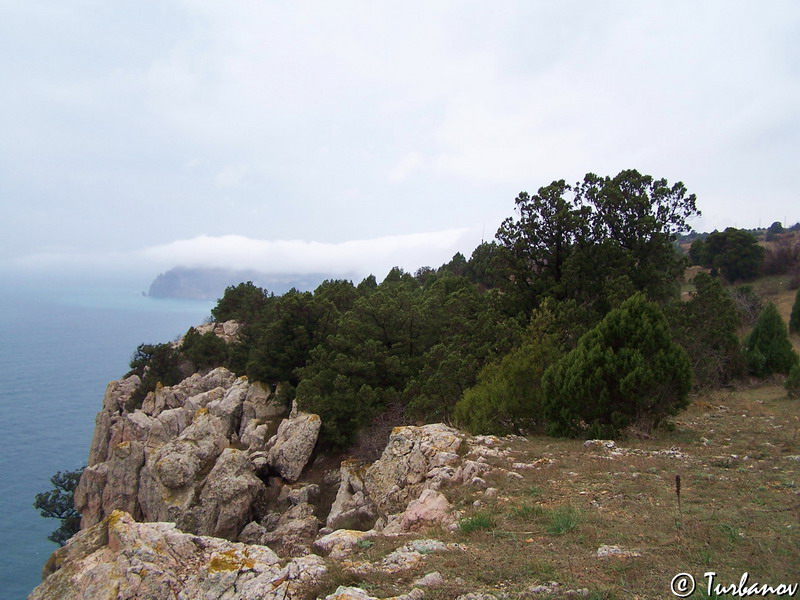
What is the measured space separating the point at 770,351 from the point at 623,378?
21.3m

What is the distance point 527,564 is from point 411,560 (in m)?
1.34

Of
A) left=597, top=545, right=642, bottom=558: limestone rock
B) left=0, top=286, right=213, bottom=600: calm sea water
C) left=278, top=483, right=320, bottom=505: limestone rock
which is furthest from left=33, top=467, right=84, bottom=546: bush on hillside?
left=597, top=545, right=642, bottom=558: limestone rock

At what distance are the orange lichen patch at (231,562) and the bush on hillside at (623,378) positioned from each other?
8.90 metres

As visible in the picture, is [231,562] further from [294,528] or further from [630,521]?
[294,528]

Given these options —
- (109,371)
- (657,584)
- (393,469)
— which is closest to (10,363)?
(109,371)

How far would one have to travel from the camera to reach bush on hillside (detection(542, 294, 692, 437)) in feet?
39.6

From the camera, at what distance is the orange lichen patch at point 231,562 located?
609cm

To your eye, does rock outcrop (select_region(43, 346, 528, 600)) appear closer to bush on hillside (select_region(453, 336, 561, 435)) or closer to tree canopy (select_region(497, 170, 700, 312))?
bush on hillside (select_region(453, 336, 561, 435))

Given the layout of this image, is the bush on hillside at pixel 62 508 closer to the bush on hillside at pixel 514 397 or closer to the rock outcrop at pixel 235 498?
the rock outcrop at pixel 235 498

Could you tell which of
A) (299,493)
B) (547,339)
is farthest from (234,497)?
(547,339)

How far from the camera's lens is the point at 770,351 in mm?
26984

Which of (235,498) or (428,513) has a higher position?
(428,513)

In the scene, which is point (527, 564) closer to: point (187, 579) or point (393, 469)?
A: point (187, 579)

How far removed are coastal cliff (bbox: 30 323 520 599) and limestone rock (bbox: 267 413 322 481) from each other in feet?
0.17
